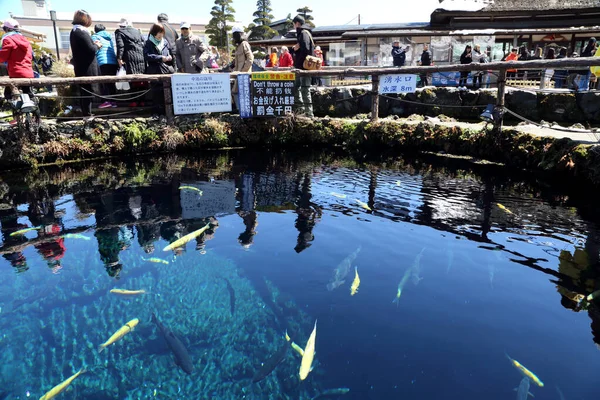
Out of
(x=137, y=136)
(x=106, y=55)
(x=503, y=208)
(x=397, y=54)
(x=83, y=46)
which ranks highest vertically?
(x=397, y=54)

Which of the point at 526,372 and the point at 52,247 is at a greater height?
the point at 52,247

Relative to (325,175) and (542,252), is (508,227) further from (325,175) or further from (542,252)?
(325,175)

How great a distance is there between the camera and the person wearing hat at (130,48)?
10297mm

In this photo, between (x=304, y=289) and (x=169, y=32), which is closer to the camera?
(x=304, y=289)

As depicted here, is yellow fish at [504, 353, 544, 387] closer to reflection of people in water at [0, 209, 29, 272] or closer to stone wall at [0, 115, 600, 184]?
reflection of people in water at [0, 209, 29, 272]

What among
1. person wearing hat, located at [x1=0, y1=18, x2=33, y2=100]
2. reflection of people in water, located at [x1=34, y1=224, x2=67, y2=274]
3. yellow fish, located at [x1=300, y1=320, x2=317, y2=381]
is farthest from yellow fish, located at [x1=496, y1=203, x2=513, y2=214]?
person wearing hat, located at [x1=0, y1=18, x2=33, y2=100]

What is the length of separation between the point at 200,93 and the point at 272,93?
1972 mm

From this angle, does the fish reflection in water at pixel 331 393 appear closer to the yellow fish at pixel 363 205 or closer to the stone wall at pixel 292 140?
the yellow fish at pixel 363 205

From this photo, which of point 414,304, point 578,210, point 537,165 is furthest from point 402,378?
point 537,165

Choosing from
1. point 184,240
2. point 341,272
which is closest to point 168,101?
point 184,240

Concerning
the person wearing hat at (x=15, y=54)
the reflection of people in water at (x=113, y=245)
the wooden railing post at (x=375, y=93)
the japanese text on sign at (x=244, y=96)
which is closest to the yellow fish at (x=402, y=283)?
the reflection of people in water at (x=113, y=245)

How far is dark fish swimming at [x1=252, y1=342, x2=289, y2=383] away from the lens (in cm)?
352

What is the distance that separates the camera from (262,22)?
131 ft

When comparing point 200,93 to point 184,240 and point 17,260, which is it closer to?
point 184,240
